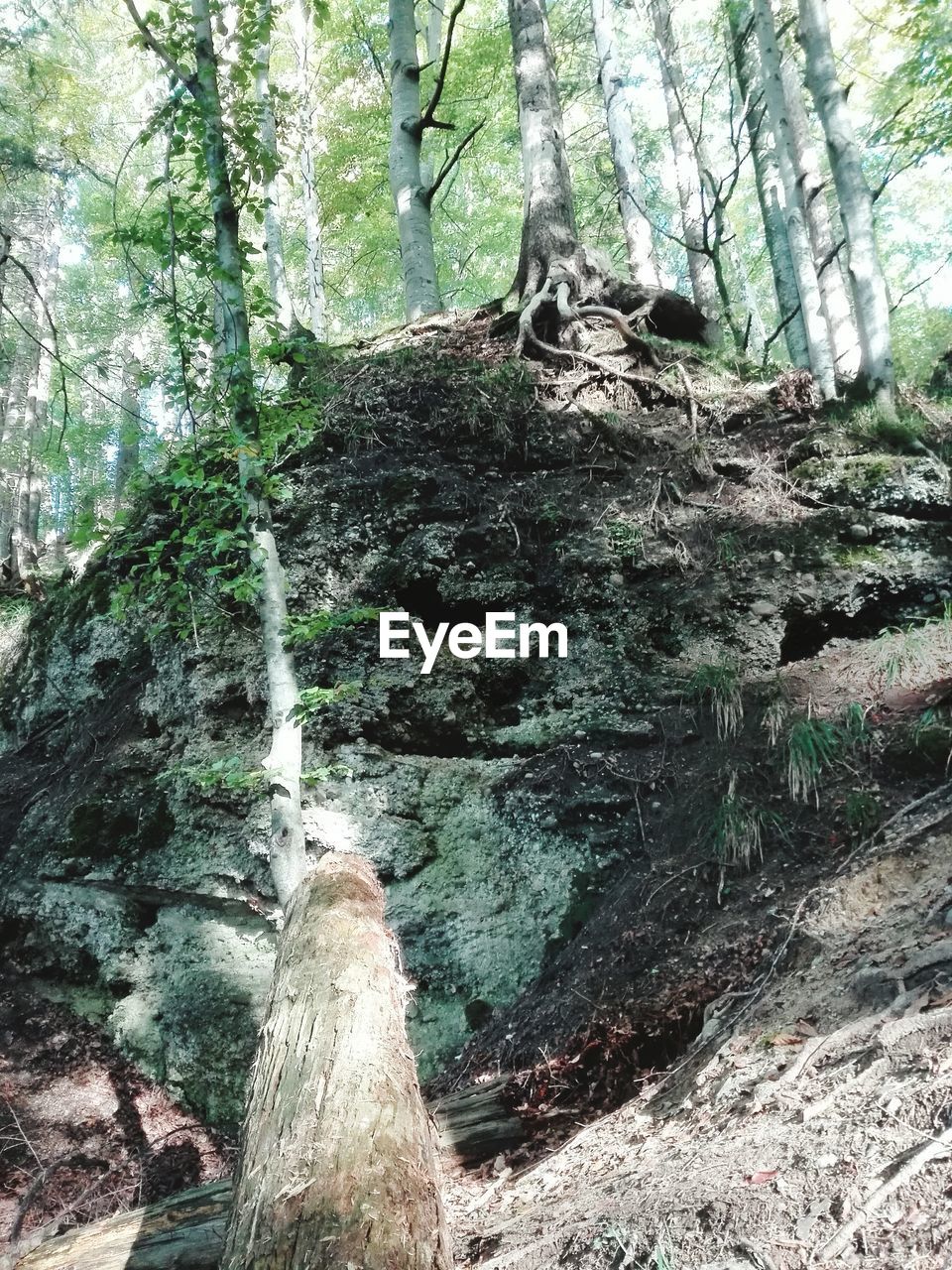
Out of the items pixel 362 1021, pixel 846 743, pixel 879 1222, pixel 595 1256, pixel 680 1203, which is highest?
pixel 846 743

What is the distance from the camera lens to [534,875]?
482 centimetres

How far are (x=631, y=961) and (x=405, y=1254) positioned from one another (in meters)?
2.47

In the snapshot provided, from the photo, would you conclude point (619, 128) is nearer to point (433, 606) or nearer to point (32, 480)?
point (433, 606)

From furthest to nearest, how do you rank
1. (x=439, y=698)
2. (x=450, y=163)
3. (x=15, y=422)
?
(x=15, y=422) < (x=450, y=163) < (x=439, y=698)

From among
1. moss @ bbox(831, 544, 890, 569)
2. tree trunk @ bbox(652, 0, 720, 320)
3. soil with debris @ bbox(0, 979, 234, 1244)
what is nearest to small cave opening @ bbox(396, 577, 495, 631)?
moss @ bbox(831, 544, 890, 569)

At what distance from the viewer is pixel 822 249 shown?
9062 mm

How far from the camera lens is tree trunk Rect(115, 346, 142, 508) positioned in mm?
3707

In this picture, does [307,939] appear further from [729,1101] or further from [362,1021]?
[729,1101]

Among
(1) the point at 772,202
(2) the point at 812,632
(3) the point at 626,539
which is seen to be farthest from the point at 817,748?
(1) the point at 772,202

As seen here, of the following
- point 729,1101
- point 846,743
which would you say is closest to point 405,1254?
point 729,1101

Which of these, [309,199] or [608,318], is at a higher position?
[309,199]

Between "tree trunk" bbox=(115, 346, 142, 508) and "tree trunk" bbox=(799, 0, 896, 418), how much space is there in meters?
6.04

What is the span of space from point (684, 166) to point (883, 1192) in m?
13.6

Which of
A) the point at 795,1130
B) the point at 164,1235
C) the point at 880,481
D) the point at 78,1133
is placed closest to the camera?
the point at 795,1130
